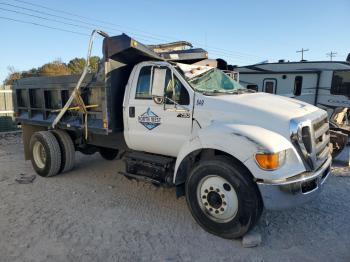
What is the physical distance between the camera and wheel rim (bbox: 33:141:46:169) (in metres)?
6.56

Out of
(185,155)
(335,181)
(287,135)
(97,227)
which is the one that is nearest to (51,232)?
(97,227)

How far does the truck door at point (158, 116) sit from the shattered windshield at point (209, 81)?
18cm

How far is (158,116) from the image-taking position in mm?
4598

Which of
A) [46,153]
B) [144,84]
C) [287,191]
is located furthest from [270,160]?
[46,153]

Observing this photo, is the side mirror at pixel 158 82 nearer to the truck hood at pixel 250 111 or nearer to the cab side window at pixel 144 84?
the cab side window at pixel 144 84

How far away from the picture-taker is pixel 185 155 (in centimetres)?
409

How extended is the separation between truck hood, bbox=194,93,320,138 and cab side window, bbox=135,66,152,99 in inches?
36.0

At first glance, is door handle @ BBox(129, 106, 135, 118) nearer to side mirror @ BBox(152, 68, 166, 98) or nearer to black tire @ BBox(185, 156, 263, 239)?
side mirror @ BBox(152, 68, 166, 98)

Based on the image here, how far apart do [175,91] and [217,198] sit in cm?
165

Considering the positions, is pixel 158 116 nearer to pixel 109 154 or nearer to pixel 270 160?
pixel 270 160

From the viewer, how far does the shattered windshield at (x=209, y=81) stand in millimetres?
4449

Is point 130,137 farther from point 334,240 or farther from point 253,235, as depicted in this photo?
point 334,240

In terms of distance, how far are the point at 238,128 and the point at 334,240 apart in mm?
1847

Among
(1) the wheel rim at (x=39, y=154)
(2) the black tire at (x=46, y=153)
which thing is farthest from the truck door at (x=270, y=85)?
(1) the wheel rim at (x=39, y=154)
